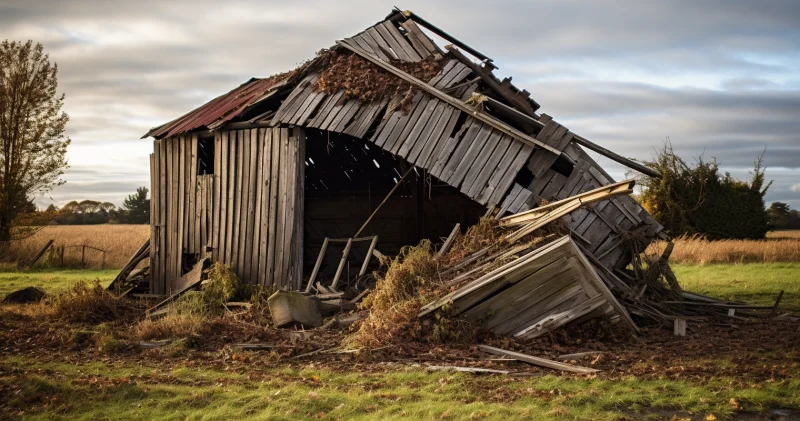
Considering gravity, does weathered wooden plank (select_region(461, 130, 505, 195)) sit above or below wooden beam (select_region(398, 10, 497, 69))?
below

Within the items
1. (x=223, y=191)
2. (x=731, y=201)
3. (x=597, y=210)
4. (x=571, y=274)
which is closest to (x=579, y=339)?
(x=571, y=274)

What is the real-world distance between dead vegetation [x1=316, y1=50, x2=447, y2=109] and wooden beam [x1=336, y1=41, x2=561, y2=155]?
0.15m

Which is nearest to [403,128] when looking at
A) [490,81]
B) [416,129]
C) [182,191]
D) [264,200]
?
[416,129]

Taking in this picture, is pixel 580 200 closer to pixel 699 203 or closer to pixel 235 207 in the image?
pixel 235 207

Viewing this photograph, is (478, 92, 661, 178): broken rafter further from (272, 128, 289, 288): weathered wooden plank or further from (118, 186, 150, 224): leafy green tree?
(118, 186, 150, 224): leafy green tree

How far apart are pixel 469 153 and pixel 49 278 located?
13101mm

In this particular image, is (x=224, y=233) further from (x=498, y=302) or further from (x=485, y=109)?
(x=498, y=302)

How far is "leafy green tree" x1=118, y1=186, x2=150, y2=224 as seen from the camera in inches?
2514

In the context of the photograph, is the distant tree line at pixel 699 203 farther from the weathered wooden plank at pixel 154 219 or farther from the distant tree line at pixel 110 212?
the distant tree line at pixel 110 212

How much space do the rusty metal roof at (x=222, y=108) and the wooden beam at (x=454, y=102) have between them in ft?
5.70

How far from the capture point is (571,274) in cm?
988

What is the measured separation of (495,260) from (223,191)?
20.6 feet

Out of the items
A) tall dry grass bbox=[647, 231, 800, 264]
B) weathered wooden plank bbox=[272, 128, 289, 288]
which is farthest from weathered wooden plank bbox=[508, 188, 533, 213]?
tall dry grass bbox=[647, 231, 800, 264]

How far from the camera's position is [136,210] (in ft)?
211
